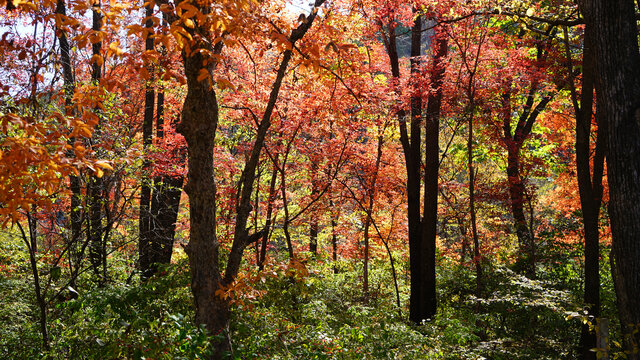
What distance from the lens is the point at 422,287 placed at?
28.0ft

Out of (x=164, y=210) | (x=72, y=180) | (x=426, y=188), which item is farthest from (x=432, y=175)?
(x=72, y=180)

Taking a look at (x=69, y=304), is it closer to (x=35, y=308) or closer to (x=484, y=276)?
(x=35, y=308)

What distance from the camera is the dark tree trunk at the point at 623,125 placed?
345cm

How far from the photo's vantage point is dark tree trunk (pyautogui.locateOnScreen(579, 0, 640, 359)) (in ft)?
11.3

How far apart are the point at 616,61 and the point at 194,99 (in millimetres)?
3627

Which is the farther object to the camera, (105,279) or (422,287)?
(422,287)

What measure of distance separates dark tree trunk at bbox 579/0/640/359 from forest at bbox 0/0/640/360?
0.02 meters

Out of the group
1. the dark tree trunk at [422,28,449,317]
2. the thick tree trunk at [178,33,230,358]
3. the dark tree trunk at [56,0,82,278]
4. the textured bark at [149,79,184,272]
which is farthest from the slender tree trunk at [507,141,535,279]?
the dark tree trunk at [56,0,82,278]

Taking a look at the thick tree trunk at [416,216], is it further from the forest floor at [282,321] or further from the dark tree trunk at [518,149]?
the dark tree trunk at [518,149]

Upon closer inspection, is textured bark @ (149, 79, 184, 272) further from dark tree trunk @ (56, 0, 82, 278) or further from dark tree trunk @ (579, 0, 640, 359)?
dark tree trunk @ (579, 0, 640, 359)

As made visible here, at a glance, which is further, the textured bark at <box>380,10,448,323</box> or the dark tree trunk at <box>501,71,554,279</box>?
the dark tree trunk at <box>501,71,554,279</box>

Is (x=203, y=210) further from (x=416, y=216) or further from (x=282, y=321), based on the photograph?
(x=416, y=216)

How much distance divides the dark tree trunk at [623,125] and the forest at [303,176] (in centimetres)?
2

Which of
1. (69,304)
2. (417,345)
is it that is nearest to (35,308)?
(69,304)
